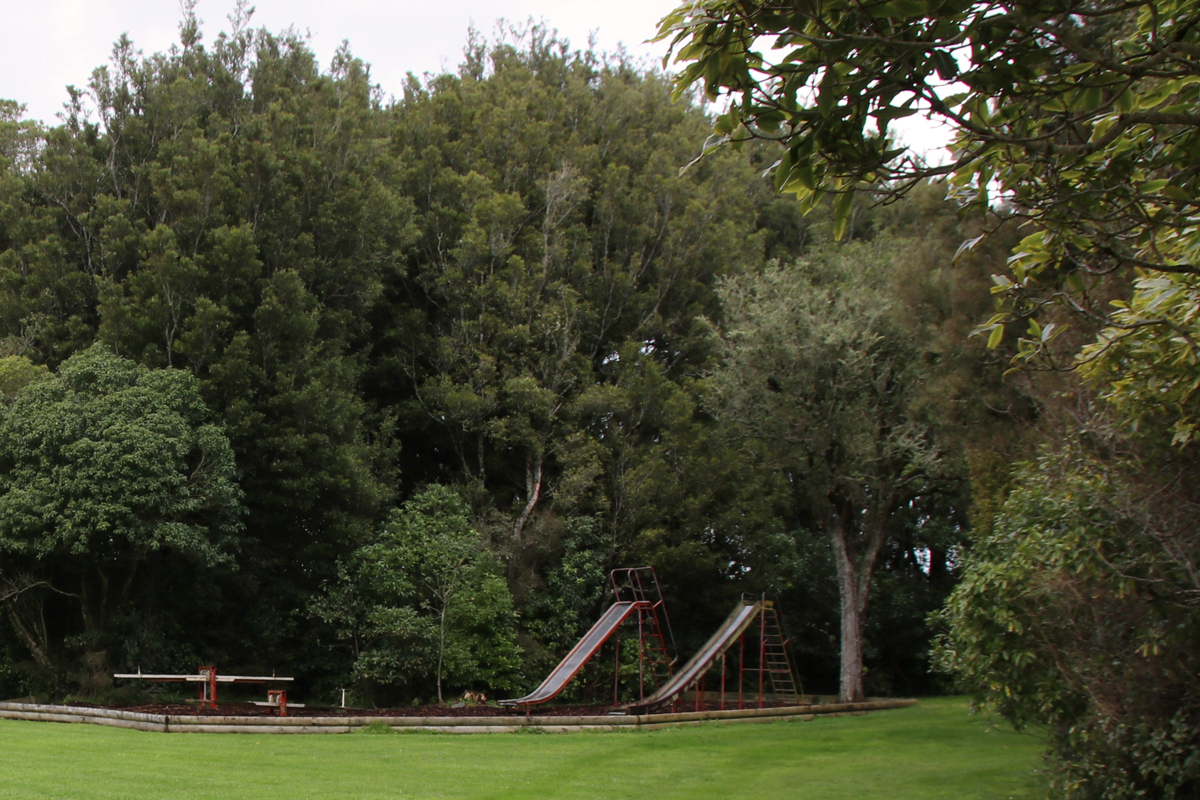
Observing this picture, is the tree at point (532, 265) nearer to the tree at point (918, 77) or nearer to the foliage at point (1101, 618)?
the foliage at point (1101, 618)

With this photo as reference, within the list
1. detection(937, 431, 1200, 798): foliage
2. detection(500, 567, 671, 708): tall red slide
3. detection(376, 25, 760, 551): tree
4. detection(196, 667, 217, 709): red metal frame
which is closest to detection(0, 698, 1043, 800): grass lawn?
detection(937, 431, 1200, 798): foliage

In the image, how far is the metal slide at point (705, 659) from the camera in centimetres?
1802

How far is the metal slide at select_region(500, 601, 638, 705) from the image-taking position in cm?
1659

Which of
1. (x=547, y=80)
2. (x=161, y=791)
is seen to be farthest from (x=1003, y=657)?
(x=547, y=80)

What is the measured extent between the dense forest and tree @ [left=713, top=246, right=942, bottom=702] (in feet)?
0.31

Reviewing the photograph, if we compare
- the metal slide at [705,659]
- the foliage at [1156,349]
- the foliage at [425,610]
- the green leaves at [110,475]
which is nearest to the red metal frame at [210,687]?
the green leaves at [110,475]

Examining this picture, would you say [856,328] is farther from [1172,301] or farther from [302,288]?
[1172,301]

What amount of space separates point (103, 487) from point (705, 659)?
11310 millimetres

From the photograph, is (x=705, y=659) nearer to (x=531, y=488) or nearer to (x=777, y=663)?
(x=777, y=663)

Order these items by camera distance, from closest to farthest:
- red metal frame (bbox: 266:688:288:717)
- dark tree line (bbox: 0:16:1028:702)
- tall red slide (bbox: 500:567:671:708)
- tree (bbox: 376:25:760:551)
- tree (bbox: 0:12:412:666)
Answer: red metal frame (bbox: 266:688:288:717), tall red slide (bbox: 500:567:671:708), dark tree line (bbox: 0:16:1028:702), tree (bbox: 0:12:412:666), tree (bbox: 376:25:760:551)

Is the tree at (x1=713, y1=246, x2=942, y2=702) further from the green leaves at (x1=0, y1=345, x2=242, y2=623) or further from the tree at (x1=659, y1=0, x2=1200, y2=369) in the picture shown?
the tree at (x1=659, y1=0, x2=1200, y2=369)

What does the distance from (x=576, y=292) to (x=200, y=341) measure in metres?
9.30

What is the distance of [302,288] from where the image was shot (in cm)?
2069

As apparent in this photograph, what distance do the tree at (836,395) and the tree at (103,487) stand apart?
10798mm
